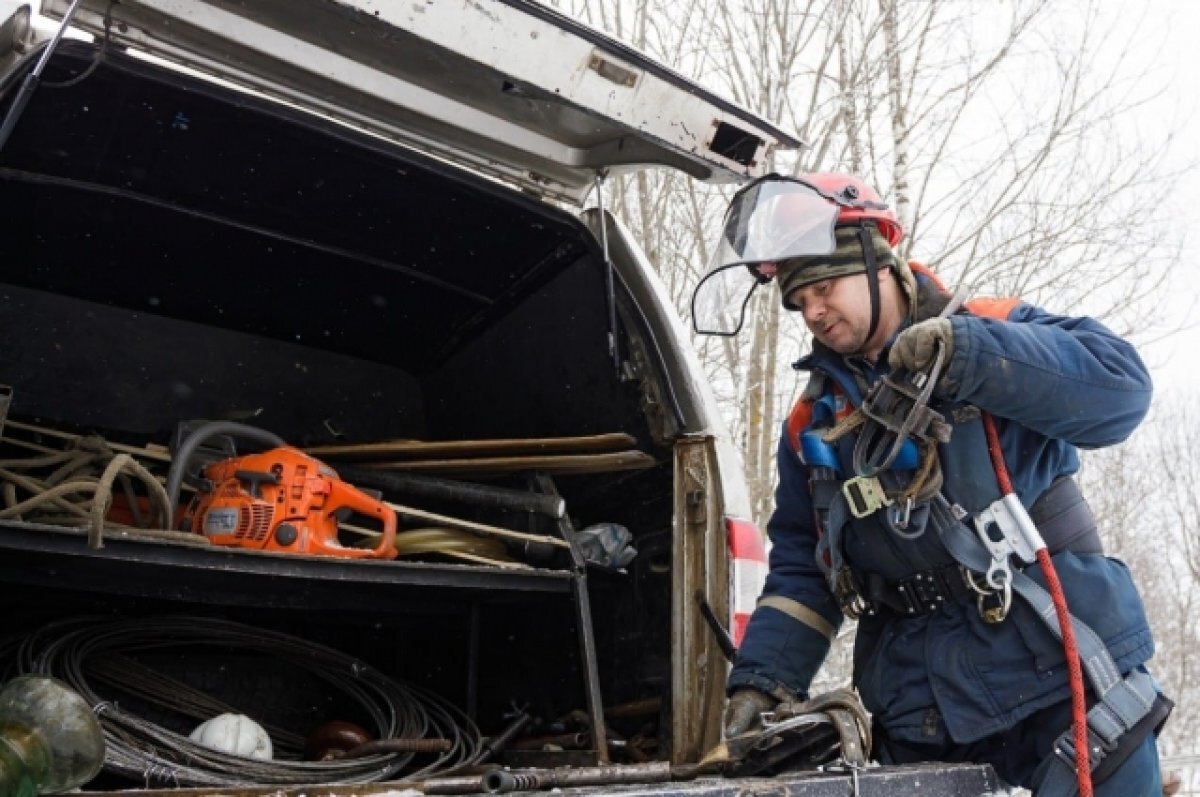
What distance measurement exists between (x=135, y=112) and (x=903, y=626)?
194cm

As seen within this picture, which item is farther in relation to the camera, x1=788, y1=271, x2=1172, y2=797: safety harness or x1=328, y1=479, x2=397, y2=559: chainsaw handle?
x1=328, y1=479, x2=397, y2=559: chainsaw handle

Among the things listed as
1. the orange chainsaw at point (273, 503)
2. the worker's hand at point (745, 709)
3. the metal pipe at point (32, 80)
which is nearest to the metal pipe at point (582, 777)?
the worker's hand at point (745, 709)

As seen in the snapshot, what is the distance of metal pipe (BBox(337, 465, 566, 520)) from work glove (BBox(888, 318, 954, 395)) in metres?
0.99

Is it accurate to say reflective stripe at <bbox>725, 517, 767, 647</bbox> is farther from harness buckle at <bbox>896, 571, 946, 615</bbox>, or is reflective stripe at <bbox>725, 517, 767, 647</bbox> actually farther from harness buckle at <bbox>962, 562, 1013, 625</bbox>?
harness buckle at <bbox>962, 562, 1013, 625</bbox>

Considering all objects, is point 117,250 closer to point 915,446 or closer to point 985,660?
point 915,446

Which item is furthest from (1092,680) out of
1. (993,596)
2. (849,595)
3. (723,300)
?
(723,300)

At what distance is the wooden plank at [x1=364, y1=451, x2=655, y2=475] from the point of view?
2.59 m

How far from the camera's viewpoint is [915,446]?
2135 millimetres

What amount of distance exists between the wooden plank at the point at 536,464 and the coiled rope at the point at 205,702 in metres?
0.54

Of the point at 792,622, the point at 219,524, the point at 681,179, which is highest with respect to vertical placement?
the point at 681,179

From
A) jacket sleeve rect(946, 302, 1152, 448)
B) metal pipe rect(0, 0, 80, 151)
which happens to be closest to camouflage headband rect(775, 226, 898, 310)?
jacket sleeve rect(946, 302, 1152, 448)

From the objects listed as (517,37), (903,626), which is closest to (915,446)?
(903,626)

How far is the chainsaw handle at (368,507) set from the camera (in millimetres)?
2803

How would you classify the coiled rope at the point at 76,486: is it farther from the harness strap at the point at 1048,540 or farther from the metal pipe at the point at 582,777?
the harness strap at the point at 1048,540
